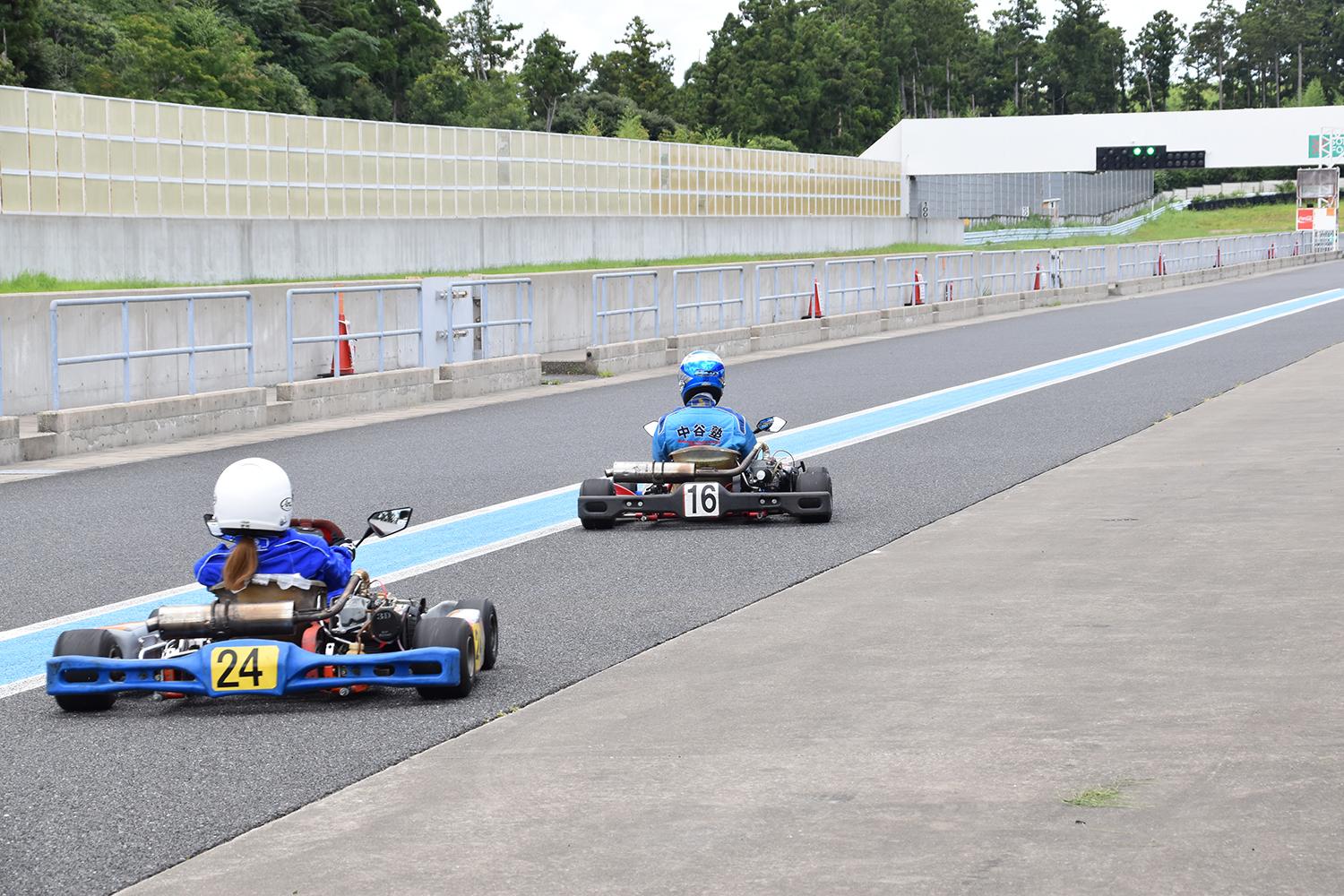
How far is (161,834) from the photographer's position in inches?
232

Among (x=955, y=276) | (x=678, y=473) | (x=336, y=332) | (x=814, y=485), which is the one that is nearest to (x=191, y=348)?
(x=336, y=332)

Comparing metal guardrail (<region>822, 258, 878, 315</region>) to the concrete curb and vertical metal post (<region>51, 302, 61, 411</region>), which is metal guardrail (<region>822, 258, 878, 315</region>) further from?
vertical metal post (<region>51, 302, 61, 411</region>)

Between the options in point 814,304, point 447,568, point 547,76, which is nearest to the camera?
point 447,568

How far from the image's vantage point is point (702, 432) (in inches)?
503

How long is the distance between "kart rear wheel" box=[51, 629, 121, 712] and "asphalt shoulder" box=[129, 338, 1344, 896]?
1.58 m

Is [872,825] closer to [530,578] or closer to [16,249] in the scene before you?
[530,578]

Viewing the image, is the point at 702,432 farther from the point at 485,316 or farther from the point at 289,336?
the point at 485,316

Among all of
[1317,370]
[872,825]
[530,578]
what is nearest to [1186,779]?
[872,825]

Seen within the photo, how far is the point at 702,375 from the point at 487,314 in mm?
14246

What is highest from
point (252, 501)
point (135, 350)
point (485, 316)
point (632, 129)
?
point (632, 129)

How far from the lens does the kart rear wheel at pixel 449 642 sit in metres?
7.64

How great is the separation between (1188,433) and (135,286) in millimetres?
19837

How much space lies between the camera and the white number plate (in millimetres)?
12625

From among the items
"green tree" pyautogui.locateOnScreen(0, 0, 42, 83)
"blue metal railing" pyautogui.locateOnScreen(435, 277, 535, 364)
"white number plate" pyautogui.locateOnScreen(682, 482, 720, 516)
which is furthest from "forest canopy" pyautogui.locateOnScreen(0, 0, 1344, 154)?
"white number plate" pyautogui.locateOnScreen(682, 482, 720, 516)
